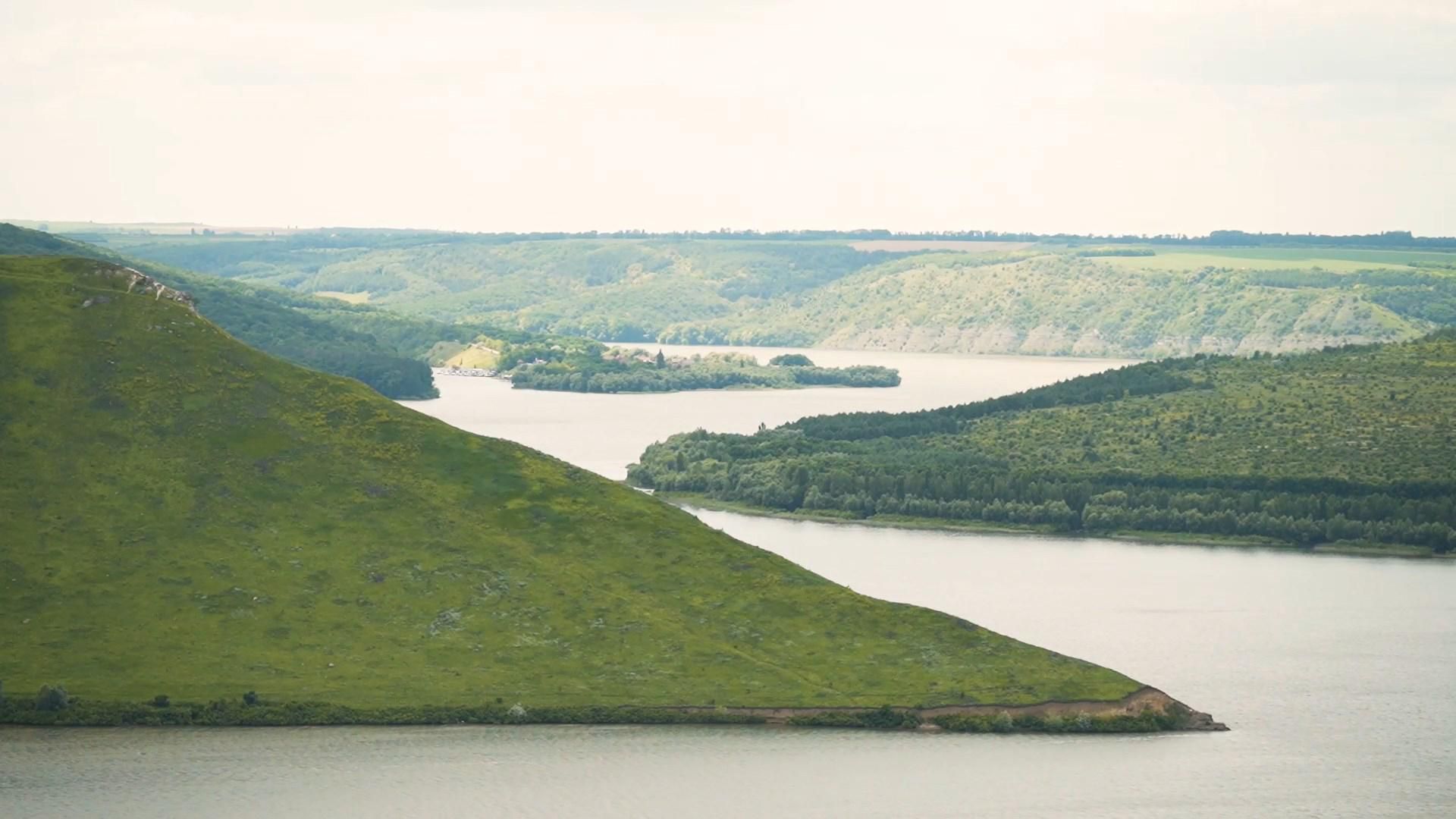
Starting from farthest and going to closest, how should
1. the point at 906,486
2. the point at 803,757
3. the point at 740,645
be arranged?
the point at 906,486 < the point at 740,645 < the point at 803,757

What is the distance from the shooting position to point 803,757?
104 metres

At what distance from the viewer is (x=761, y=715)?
110250 mm

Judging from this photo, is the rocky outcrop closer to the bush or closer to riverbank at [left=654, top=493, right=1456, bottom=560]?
the bush

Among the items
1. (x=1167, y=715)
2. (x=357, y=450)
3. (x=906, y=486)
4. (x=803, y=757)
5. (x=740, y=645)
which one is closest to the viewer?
(x=803, y=757)

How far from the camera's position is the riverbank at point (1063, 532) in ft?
563

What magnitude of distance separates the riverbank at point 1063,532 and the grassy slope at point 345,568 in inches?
1909

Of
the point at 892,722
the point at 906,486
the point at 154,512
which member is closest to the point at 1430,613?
the point at 892,722

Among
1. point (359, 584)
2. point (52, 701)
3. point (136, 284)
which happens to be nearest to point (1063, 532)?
point (136, 284)

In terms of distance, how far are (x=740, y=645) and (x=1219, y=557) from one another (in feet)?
202

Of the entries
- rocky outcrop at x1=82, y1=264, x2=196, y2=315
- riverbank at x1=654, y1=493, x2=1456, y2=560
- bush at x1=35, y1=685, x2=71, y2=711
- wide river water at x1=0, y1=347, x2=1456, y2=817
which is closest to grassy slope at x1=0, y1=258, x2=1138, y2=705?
rocky outcrop at x1=82, y1=264, x2=196, y2=315

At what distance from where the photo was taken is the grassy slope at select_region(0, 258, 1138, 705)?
113 m

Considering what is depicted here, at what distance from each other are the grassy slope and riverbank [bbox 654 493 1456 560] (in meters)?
48.5

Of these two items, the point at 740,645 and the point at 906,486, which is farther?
the point at 906,486

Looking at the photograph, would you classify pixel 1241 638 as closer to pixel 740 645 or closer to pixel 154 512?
pixel 740 645
